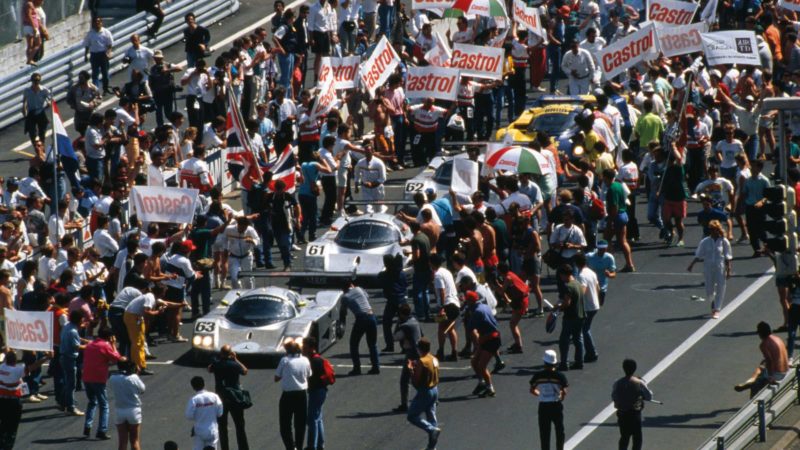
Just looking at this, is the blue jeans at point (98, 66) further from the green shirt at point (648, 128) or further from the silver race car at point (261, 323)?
the silver race car at point (261, 323)

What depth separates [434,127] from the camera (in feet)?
134

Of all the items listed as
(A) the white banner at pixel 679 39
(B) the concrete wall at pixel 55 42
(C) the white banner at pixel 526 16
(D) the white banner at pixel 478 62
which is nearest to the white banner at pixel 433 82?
(D) the white banner at pixel 478 62

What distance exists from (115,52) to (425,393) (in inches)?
906

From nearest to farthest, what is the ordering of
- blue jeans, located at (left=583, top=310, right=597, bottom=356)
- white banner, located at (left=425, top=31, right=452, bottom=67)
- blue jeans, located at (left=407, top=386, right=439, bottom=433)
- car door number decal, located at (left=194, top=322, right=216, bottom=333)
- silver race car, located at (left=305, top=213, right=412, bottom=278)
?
blue jeans, located at (left=407, top=386, right=439, bottom=433) → blue jeans, located at (left=583, top=310, right=597, bottom=356) → car door number decal, located at (left=194, top=322, right=216, bottom=333) → silver race car, located at (left=305, top=213, right=412, bottom=278) → white banner, located at (left=425, top=31, right=452, bottom=67)

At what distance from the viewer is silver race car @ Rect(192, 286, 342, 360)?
98.6ft

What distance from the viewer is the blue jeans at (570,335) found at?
29172mm

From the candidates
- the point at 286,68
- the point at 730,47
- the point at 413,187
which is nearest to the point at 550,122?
the point at 730,47

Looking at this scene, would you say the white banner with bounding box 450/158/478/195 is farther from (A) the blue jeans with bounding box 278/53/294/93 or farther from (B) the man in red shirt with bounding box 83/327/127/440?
(A) the blue jeans with bounding box 278/53/294/93

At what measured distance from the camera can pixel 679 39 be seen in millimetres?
40406

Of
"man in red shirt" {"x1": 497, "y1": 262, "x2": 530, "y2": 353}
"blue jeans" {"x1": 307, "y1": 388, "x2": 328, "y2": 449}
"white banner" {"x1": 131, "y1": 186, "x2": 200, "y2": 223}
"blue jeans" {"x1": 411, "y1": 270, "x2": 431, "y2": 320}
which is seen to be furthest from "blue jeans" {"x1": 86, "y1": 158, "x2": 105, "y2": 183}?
"blue jeans" {"x1": 307, "y1": 388, "x2": 328, "y2": 449}

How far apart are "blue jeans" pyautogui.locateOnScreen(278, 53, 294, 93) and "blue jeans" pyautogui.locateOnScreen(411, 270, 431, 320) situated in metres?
13.3

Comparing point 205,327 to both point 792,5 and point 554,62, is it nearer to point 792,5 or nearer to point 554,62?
point 554,62

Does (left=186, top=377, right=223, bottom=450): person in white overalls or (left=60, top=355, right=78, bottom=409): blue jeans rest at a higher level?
(left=186, top=377, right=223, bottom=450): person in white overalls

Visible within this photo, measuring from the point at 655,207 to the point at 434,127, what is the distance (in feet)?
20.1
